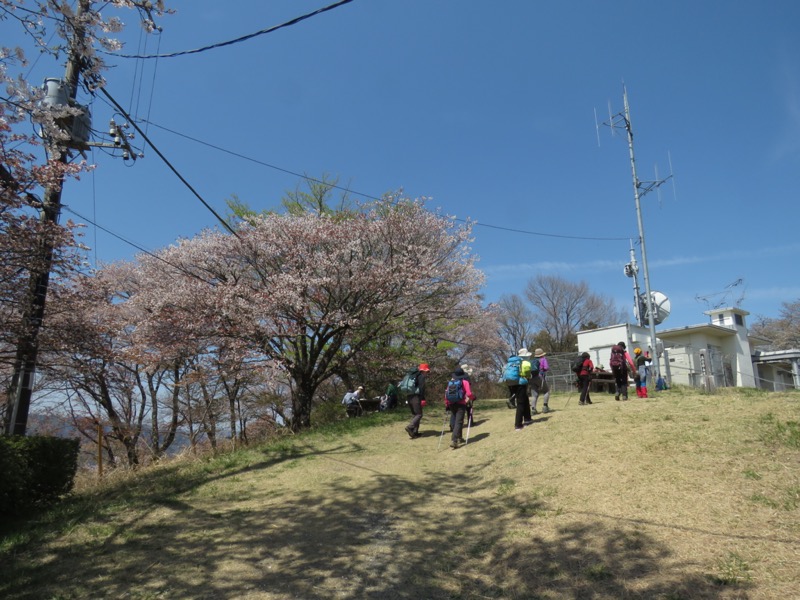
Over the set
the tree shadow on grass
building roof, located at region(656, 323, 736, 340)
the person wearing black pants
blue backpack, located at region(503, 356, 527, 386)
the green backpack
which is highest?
building roof, located at region(656, 323, 736, 340)

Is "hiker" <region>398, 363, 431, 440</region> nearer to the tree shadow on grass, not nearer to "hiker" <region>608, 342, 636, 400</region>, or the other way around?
the tree shadow on grass

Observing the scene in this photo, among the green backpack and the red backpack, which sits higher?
the red backpack

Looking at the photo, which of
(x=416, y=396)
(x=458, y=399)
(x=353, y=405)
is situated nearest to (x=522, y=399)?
(x=458, y=399)

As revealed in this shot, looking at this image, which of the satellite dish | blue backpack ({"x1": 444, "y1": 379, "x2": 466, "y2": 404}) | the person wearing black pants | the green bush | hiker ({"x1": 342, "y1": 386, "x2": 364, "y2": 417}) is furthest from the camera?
the satellite dish

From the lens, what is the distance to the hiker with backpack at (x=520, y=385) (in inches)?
390

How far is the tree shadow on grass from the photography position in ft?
14.7

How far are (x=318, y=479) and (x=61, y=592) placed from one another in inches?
169

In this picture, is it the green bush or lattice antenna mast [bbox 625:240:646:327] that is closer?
the green bush

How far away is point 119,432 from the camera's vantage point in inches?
732

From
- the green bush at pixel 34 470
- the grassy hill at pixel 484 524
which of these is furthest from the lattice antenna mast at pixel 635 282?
the green bush at pixel 34 470

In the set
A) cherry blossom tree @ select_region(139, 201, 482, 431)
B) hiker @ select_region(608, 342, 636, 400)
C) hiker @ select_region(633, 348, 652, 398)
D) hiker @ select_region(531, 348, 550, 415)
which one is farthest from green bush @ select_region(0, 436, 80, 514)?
hiker @ select_region(633, 348, 652, 398)

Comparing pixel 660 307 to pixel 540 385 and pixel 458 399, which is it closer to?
pixel 540 385

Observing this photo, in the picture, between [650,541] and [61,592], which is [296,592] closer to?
[61,592]

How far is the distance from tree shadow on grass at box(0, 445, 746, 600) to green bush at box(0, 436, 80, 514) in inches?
60.8
